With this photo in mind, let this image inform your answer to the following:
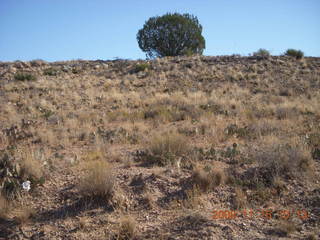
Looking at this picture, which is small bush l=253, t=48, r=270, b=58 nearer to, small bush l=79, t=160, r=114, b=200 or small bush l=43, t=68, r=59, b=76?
small bush l=43, t=68, r=59, b=76

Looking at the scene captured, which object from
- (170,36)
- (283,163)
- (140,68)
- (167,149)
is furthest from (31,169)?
(170,36)

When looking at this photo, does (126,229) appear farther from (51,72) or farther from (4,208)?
(51,72)

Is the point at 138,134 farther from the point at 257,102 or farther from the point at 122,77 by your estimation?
the point at 122,77

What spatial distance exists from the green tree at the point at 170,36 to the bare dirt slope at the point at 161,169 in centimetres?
1990

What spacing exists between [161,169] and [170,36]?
28.4 meters

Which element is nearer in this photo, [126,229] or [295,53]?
[126,229]

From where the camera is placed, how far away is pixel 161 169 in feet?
20.3

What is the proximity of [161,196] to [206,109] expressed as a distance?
24.8 ft

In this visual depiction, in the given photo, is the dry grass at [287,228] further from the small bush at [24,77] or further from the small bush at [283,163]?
the small bush at [24,77]

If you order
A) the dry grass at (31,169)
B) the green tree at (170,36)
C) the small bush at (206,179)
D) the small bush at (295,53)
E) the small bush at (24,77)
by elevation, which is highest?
the green tree at (170,36)

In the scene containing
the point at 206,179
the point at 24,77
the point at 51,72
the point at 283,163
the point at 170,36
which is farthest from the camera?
the point at 170,36

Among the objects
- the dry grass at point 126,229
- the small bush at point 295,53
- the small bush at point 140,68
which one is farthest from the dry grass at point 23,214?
the small bush at point 295,53
